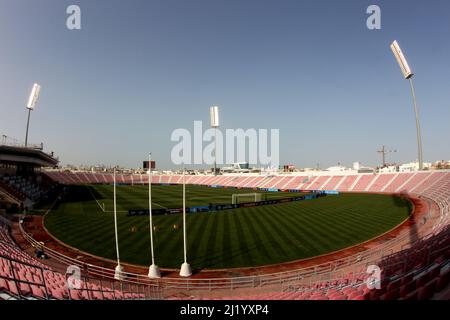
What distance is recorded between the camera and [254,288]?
14883 millimetres

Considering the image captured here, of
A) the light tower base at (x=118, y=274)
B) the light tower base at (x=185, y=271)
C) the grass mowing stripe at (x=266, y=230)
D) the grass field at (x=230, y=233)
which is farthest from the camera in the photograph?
the grass mowing stripe at (x=266, y=230)

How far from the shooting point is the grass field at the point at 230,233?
19875 millimetres

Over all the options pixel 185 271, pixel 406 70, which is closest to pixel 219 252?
pixel 185 271

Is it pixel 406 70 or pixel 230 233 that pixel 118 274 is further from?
pixel 406 70

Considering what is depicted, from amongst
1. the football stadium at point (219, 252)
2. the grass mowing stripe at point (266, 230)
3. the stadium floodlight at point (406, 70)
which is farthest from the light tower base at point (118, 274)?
the stadium floodlight at point (406, 70)

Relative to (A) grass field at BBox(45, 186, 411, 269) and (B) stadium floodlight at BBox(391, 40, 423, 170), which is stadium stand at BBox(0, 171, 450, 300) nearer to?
(A) grass field at BBox(45, 186, 411, 269)

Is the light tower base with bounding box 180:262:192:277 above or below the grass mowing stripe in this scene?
above

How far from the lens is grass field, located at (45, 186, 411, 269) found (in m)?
19.9

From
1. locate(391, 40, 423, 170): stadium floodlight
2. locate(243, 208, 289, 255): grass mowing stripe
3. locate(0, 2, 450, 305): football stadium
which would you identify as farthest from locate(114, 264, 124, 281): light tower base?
locate(391, 40, 423, 170): stadium floodlight

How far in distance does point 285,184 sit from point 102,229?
69758mm

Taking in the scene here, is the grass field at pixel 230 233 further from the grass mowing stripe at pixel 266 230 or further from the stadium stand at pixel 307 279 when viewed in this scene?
the stadium stand at pixel 307 279

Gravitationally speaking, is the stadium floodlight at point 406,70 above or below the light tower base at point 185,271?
above
